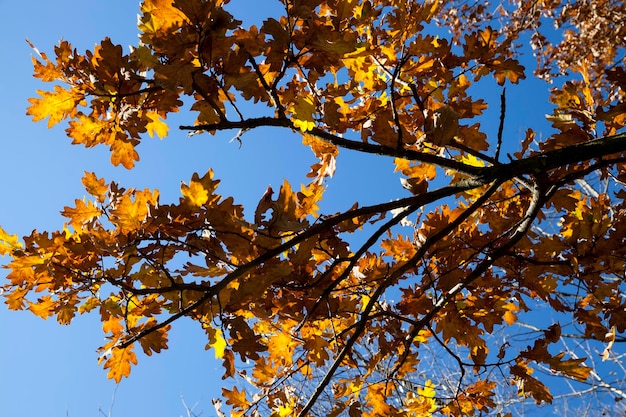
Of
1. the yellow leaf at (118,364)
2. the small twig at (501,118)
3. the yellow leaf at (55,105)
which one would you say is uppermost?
the yellow leaf at (55,105)

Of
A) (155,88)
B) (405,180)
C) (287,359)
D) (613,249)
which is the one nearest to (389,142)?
(405,180)

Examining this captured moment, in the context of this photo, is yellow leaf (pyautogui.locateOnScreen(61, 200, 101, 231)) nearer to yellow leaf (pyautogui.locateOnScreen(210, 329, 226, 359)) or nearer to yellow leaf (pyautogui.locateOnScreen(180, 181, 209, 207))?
yellow leaf (pyautogui.locateOnScreen(180, 181, 209, 207))

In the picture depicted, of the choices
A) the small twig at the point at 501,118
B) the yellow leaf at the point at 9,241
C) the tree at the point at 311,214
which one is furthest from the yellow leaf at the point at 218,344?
the small twig at the point at 501,118

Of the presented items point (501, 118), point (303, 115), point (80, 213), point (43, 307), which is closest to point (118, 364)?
point (43, 307)

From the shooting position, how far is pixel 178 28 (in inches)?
50.6

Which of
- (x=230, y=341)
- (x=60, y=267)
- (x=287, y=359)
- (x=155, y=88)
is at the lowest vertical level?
(x=230, y=341)

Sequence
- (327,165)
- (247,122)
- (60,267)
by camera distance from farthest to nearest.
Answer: (327,165), (60,267), (247,122)


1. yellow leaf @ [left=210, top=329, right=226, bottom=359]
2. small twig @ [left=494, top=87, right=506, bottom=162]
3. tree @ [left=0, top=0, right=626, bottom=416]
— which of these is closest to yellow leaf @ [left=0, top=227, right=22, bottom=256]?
tree @ [left=0, top=0, right=626, bottom=416]

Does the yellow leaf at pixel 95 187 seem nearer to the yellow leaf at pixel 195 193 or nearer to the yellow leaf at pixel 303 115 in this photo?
the yellow leaf at pixel 195 193

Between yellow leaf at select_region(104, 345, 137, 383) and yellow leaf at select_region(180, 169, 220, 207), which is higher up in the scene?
yellow leaf at select_region(180, 169, 220, 207)

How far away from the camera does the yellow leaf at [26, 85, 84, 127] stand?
167cm

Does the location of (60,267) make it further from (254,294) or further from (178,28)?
(178,28)

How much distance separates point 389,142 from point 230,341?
36.3 inches

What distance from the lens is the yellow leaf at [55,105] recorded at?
65.8 inches
